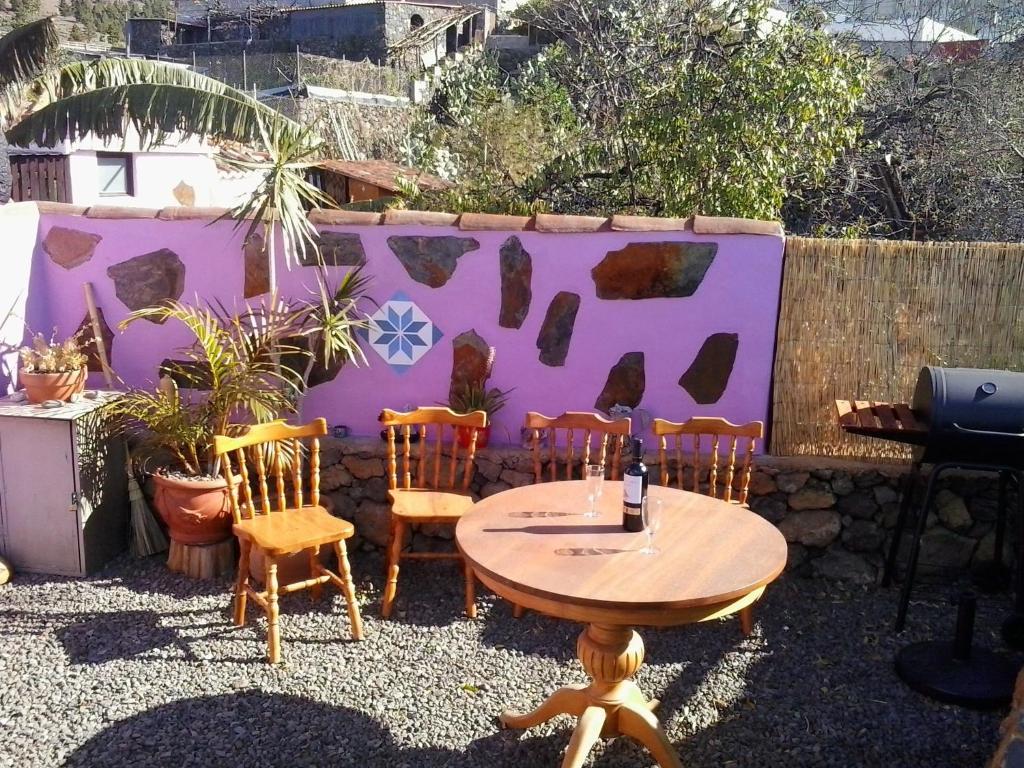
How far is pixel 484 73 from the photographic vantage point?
39.5ft

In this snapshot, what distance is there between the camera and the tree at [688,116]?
680cm

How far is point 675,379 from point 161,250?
294cm

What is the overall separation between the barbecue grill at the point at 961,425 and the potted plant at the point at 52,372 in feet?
12.5

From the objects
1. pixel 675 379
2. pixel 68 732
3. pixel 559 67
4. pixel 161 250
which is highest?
pixel 559 67

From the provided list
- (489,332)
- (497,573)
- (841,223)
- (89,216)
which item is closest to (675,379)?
(489,332)

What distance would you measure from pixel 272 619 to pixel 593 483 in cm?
152

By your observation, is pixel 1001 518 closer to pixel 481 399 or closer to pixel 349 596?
pixel 481 399

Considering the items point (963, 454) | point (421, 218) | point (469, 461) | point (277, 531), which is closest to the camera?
point (963, 454)

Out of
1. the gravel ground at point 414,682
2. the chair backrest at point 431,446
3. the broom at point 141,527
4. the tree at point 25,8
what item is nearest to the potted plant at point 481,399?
the chair backrest at point 431,446

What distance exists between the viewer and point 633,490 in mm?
3164

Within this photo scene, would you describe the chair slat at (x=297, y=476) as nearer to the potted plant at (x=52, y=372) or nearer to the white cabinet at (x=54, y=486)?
the white cabinet at (x=54, y=486)

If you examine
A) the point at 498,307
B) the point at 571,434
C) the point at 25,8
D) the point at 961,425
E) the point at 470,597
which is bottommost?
the point at 470,597

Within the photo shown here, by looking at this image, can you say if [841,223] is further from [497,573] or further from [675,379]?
[497,573]

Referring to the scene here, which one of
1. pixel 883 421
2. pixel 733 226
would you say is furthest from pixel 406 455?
pixel 883 421
